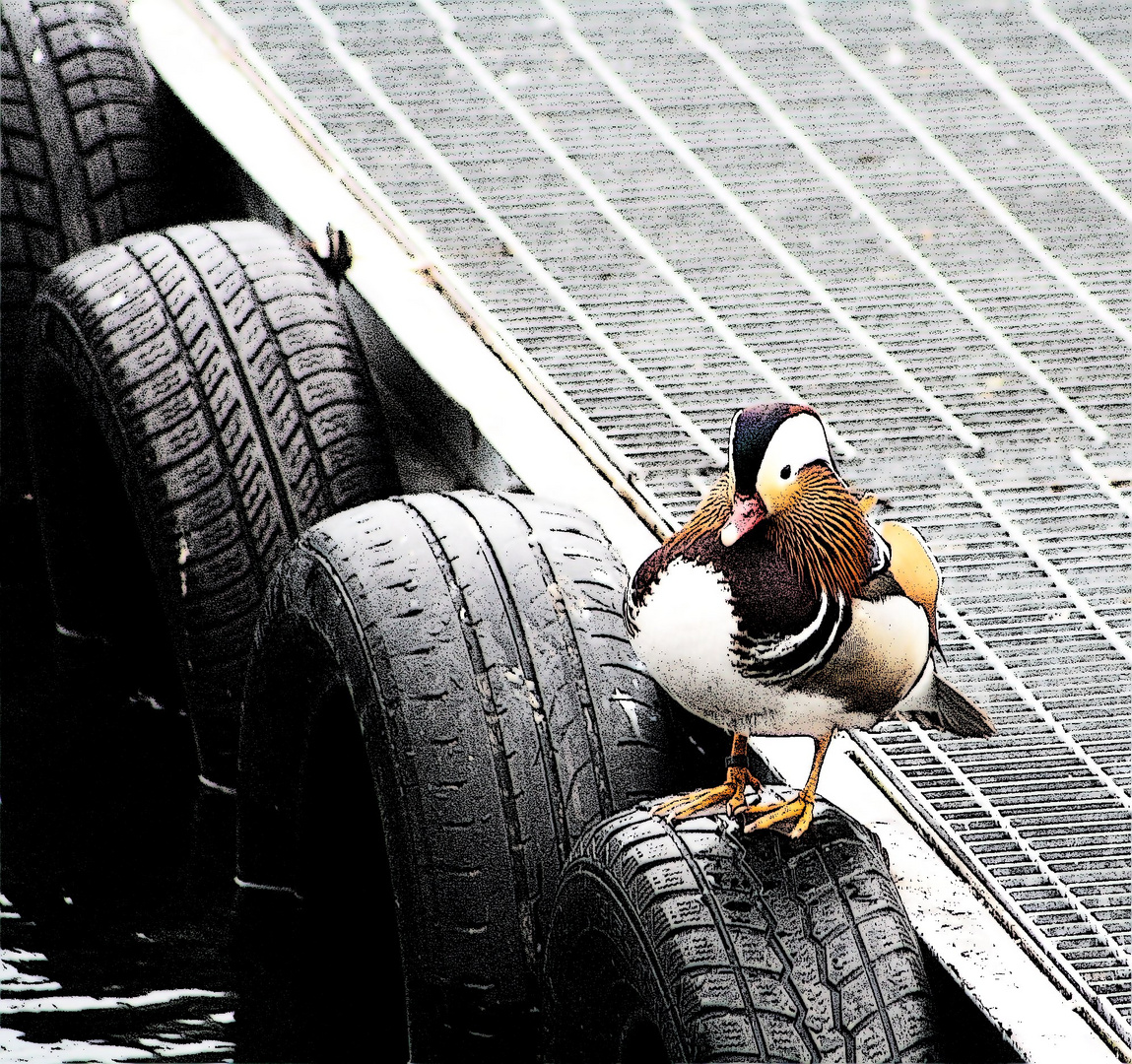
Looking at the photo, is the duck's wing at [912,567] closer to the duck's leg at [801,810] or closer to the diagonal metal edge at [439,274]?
the duck's leg at [801,810]

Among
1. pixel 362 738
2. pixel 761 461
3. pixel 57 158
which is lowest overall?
pixel 362 738

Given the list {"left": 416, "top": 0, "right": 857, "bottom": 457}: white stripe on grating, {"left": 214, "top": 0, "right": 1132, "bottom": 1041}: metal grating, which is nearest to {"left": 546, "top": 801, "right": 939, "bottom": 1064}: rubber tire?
{"left": 214, "top": 0, "right": 1132, "bottom": 1041}: metal grating

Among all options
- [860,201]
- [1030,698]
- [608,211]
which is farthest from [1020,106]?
[1030,698]

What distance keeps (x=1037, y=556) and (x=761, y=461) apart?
4.28 ft

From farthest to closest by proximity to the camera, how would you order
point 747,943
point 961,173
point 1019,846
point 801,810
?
point 961,173, point 1019,846, point 801,810, point 747,943

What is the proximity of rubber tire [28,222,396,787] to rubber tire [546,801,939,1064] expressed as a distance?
123cm

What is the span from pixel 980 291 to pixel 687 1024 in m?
2.34

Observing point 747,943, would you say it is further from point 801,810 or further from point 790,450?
point 790,450

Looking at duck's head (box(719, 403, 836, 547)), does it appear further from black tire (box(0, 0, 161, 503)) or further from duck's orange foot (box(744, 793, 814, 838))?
black tire (box(0, 0, 161, 503))

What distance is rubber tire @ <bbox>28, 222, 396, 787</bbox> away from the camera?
10.9 ft

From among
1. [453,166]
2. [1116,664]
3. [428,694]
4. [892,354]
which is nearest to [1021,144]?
[892,354]

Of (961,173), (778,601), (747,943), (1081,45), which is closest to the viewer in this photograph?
(778,601)

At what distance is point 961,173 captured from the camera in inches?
175

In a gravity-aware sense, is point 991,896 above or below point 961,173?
below
